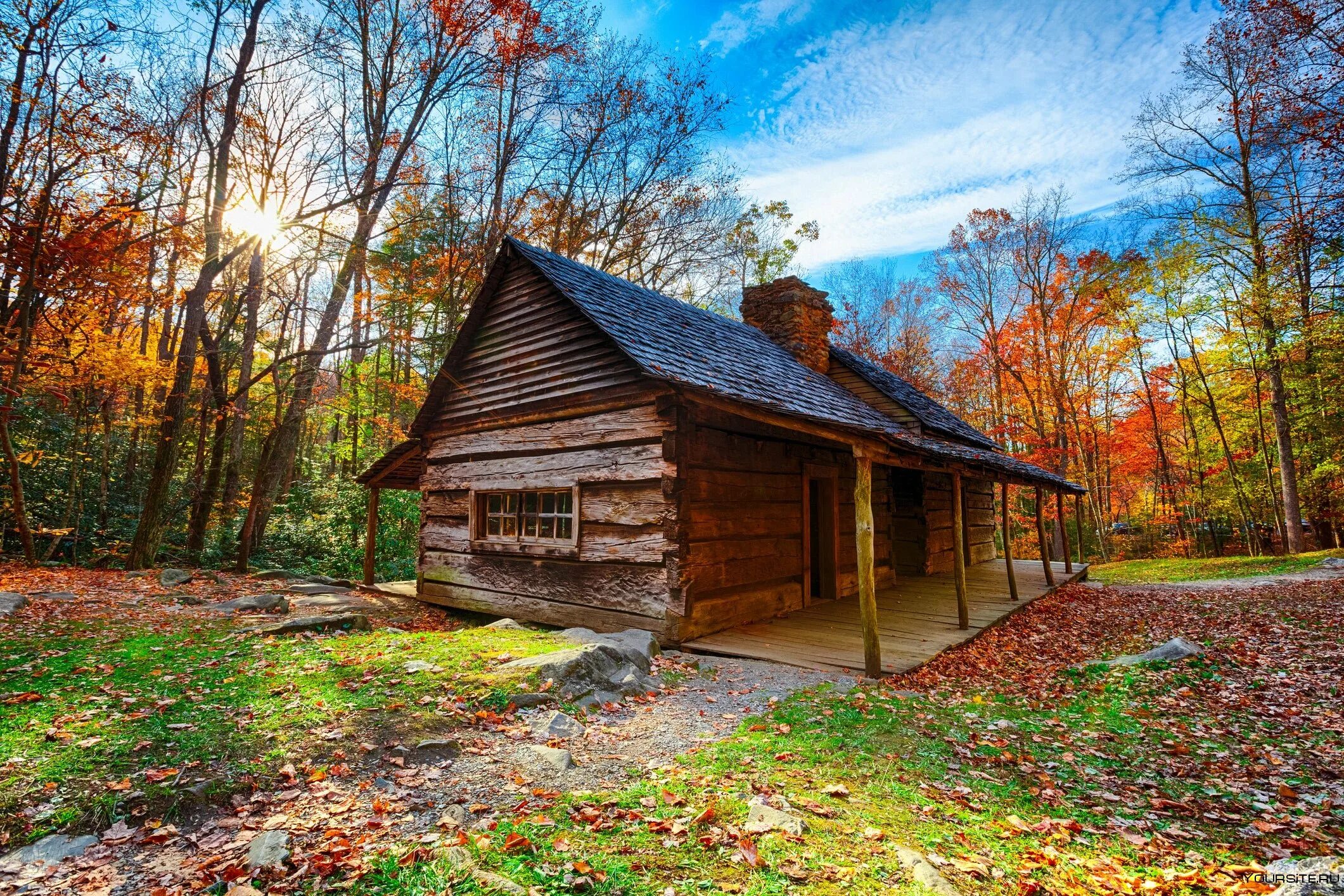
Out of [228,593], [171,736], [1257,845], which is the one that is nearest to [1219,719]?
[1257,845]

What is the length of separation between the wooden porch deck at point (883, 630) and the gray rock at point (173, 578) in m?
9.49

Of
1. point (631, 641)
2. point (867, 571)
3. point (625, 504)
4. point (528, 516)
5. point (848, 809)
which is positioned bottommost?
point (848, 809)

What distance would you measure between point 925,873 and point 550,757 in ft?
7.54

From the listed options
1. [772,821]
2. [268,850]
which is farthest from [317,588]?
[772,821]

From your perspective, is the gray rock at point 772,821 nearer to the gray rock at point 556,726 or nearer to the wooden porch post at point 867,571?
the gray rock at point 556,726

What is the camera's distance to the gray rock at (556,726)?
4.27 meters

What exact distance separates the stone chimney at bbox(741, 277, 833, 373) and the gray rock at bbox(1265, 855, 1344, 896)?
1125 centimetres

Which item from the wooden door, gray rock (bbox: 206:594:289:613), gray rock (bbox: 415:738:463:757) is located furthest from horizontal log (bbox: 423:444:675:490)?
gray rock (bbox: 415:738:463:757)

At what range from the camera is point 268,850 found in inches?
103

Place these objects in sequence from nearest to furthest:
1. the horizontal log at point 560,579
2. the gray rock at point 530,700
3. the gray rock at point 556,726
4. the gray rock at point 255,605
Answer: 1. the gray rock at point 556,726
2. the gray rock at point 530,700
3. the horizontal log at point 560,579
4. the gray rock at point 255,605

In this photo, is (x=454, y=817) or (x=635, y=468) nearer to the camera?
(x=454, y=817)

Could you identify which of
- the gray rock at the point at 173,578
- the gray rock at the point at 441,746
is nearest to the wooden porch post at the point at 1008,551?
the gray rock at the point at 441,746

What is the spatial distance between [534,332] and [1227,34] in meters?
21.6

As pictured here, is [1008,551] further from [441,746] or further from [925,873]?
[441,746]
